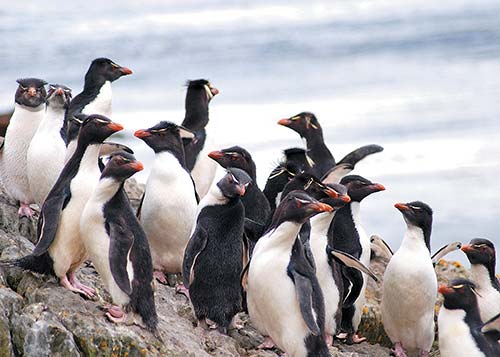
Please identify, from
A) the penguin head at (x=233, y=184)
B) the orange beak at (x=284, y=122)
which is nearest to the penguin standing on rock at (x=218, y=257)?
the penguin head at (x=233, y=184)

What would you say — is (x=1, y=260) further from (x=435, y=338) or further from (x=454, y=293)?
(x=435, y=338)

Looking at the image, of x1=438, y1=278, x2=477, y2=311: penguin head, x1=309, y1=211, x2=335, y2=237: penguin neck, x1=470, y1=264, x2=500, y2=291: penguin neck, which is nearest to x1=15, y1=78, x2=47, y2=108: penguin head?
x1=309, y1=211, x2=335, y2=237: penguin neck

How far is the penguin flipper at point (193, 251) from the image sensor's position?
837cm

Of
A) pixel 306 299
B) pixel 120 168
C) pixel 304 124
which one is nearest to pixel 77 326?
pixel 120 168

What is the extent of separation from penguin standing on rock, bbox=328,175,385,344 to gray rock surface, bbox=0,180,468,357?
0.86m

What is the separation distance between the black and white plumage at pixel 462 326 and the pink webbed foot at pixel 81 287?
3076 millimetres

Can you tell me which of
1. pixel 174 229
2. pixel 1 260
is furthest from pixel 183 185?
pixel 1 260

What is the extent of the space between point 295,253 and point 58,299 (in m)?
1.70

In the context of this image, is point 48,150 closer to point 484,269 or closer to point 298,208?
point 298,208

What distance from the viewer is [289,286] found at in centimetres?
798

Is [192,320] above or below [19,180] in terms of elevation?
below

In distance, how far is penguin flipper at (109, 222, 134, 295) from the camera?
7434mm

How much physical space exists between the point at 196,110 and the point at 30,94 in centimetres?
234

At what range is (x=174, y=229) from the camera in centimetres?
923
